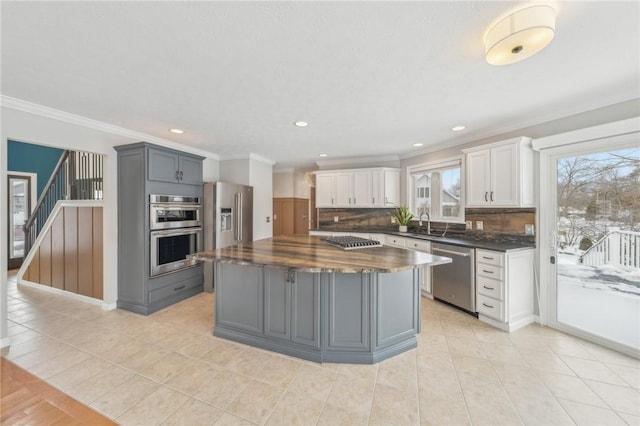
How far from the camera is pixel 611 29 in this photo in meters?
1.53

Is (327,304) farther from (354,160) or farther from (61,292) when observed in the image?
(61,292)

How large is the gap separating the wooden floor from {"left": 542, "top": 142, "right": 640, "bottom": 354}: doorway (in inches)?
169

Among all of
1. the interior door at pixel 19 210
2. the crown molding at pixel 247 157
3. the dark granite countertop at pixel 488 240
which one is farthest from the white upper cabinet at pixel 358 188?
the interior door at pixel 19 210

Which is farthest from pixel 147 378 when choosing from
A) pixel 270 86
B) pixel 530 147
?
pixel 530 147

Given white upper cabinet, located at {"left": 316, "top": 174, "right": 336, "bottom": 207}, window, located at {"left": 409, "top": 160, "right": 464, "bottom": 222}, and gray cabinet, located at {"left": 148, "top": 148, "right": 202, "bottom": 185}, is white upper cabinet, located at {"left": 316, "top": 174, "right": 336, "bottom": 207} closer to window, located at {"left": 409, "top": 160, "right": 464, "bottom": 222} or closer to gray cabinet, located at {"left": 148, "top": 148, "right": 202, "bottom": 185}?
window, located at {"left": 409, "top": 160, "right": 464, "bottom": 222}

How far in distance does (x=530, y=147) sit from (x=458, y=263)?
5.37ft

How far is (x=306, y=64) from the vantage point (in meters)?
A: 1.88

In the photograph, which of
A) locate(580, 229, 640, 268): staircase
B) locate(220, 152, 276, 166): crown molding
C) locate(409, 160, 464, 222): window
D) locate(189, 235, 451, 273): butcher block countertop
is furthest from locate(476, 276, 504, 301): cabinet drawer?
locate(220, 152, 276, 166): crown molding

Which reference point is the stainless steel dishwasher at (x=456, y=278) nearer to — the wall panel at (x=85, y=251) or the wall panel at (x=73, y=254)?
the wall panel at (x=73, y=254)

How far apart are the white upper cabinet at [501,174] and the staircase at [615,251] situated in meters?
0.71

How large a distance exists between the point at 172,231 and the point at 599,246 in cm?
507

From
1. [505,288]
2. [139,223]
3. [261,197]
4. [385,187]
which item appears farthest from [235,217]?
[505,288]

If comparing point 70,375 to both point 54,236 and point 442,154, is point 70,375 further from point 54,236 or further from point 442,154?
point 442,154

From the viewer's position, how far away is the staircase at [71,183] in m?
3.93
